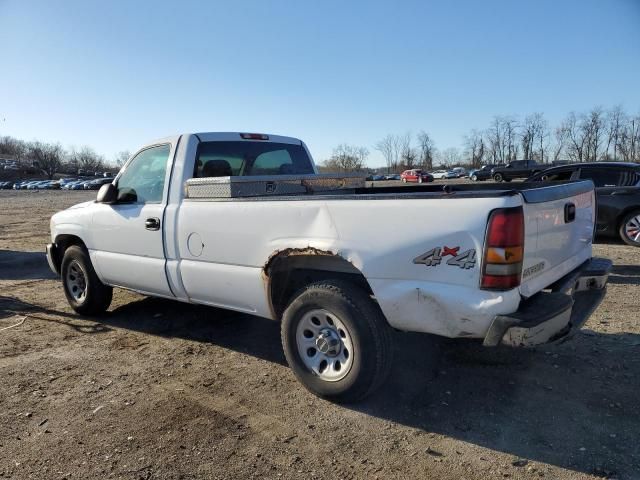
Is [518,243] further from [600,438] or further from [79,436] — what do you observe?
[79,436]

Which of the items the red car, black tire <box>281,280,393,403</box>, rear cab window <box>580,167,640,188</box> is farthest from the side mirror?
the red car

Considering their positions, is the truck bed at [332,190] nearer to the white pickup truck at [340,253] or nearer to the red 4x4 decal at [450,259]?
the white pickup truck at [340,253]

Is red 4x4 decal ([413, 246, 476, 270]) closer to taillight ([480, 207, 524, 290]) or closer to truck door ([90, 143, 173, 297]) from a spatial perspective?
Result: taillight ([480, 207, 524, 290])

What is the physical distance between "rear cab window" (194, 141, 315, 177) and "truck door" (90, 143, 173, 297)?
343 mm

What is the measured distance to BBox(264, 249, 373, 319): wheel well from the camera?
3543 mm

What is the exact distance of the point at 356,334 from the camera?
3289mm

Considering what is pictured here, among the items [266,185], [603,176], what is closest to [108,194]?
[266,185]

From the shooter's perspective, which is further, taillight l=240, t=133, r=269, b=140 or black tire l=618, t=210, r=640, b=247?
black tire l=618, t=210, r=640, b=247

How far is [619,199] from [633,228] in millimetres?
596

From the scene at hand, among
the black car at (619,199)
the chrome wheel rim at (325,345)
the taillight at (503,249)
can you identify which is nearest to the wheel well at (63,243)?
the chrome wheel rim at (325,345)

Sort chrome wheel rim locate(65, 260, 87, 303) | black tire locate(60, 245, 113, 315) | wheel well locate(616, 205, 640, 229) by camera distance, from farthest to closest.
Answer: wheel well locate(616, 205, 640, 229) < chrome wheel rim locate(65, 260, 87, 303) < black tire locate(60, 245, 113, 315)

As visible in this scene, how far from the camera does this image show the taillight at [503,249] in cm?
276

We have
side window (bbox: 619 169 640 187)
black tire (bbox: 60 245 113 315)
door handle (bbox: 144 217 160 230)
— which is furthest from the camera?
side window (bbox: 619 169 640 187)

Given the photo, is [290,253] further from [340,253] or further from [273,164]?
[273,164]
